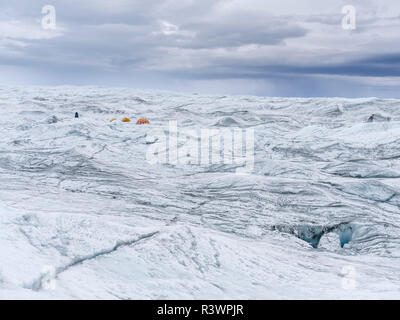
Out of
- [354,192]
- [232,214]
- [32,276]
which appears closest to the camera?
[32,276]

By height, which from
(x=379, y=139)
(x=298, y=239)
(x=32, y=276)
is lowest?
(x=298, y=239)

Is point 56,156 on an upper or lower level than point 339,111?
lower

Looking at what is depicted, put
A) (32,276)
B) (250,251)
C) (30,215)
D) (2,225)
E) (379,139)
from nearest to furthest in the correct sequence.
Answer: (32,276), (2,225), (30,215), (250,251), (379,139)

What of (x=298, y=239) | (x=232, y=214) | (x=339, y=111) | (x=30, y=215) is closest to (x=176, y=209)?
(x=232, y=214)
